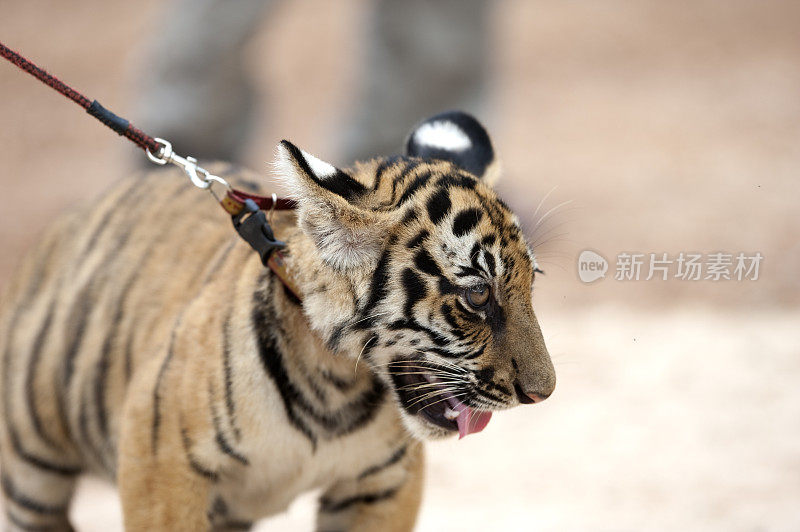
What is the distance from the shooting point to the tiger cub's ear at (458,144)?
2.79 m

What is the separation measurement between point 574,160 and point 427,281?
7.10 meters

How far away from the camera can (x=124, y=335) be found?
10.7ft

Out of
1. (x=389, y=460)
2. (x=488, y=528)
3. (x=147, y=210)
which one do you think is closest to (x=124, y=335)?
(x=147, y=210)

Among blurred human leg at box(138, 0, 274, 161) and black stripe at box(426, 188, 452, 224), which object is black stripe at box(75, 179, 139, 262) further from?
blurred human leg at box(138, 0, 274, 161)

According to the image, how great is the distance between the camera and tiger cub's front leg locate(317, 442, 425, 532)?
9.61 ft

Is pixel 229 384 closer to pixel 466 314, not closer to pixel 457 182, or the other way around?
pixel 466 314

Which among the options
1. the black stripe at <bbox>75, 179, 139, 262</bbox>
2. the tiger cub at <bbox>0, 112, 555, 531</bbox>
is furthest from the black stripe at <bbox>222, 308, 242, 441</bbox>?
the black stripe at <bbox>75, 179, 139, 262</bbox>

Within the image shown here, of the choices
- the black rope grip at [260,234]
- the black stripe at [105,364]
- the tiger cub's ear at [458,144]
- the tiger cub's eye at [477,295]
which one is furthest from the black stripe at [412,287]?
the black stripe at [105,364]

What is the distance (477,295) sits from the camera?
2.34m

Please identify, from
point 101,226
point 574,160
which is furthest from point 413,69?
point 101,226

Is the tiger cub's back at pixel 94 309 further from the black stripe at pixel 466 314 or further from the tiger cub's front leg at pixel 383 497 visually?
the black stripe at pixel 466 314

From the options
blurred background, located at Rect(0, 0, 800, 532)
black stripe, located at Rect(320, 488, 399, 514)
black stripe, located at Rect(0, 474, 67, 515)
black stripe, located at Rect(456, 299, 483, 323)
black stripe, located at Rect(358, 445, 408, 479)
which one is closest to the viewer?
black stripe, located at Rect(456, 299, 483, 323)

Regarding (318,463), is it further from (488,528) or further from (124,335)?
(488,528)

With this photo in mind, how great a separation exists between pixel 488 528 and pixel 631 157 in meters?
5.63
